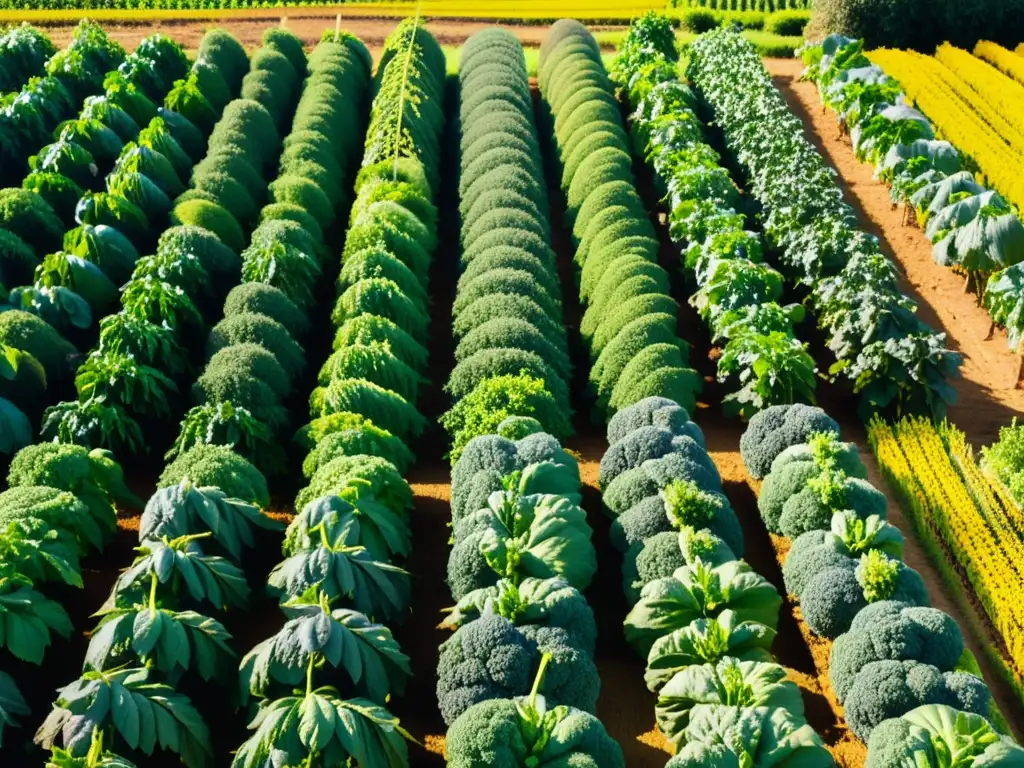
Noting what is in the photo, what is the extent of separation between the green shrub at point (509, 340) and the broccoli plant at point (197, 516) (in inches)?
182

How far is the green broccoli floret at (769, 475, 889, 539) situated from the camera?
13.3 metres

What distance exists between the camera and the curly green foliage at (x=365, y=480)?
13.5 metres

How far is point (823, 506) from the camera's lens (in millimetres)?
13352

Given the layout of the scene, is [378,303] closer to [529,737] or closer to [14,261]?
[14,261]

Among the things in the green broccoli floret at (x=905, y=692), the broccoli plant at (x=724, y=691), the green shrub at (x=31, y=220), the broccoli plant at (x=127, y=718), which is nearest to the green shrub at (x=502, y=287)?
the green shrub at (x=31, y=220)

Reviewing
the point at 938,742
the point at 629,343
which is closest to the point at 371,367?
the point at 629,343

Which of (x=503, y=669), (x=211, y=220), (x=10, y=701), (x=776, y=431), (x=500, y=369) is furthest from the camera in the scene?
(x=211, y=220)

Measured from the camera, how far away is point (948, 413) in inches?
685

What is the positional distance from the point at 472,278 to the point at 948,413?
742 cm

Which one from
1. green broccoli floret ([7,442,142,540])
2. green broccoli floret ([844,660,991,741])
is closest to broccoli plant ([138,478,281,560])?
green broccoli floret ([7,442,142,540])

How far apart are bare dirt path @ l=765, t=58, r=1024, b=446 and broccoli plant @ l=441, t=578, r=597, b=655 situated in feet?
25.4

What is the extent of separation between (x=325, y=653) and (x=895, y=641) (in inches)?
211

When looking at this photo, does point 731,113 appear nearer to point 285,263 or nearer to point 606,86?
point 606,86

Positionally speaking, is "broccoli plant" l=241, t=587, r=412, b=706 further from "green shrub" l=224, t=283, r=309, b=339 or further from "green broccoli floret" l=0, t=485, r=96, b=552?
"green shrub" l=224, t=283, r=309, b=339
